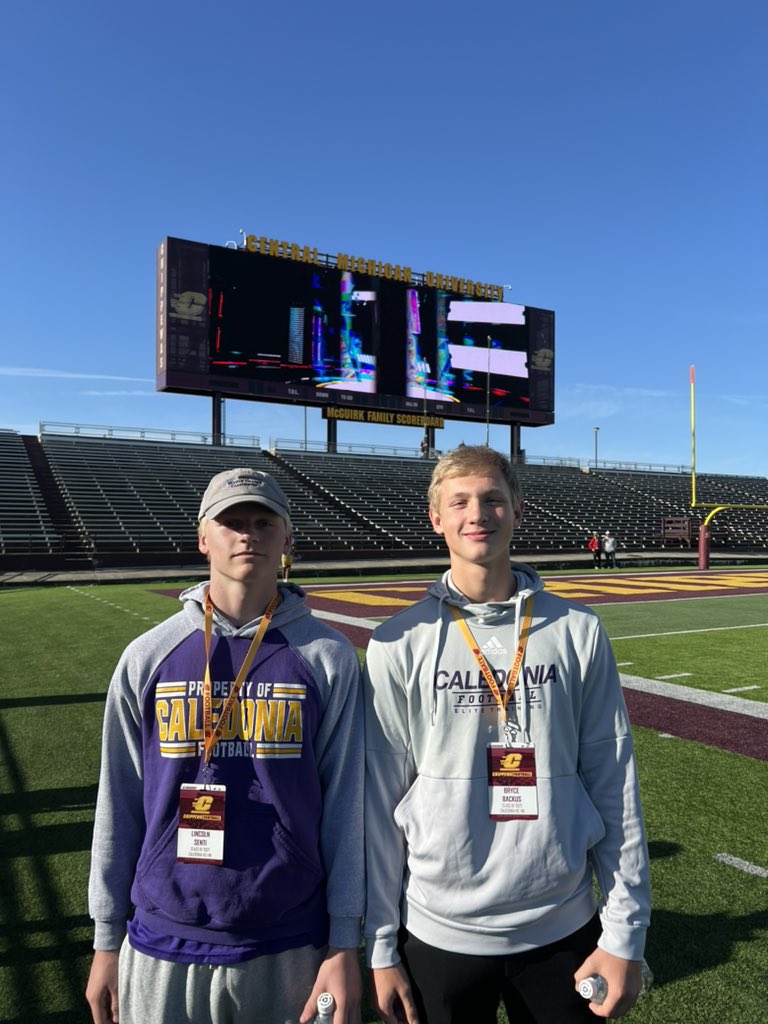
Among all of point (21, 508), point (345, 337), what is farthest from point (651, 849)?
point (345, 337)

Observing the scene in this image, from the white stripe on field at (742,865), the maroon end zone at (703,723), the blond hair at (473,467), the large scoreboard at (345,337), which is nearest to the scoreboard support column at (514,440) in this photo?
the large scoreboard at (345,337)

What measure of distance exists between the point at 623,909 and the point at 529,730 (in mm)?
458

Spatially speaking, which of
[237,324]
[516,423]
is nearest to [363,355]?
[237,324]

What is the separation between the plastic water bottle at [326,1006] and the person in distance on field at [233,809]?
0.05ft

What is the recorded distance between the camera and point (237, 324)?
34156 millimetres


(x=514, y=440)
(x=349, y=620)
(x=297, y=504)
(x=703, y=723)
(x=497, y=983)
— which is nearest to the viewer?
(x=497, y=983)

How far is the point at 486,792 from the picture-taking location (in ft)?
5.62

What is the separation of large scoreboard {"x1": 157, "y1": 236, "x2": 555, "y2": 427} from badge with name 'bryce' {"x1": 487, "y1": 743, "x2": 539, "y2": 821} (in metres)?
33.4

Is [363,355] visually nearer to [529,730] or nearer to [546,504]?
[546,504]

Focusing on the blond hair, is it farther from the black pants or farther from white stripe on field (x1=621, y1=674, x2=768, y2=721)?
white stripe on field (x1=621, y1=674, x2=768, y2=721)

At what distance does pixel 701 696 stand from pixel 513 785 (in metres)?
6.00

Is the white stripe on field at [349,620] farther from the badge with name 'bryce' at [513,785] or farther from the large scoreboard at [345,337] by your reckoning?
the large scoreboard at [345,337]

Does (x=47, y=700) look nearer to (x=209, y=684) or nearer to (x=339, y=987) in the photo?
(x=209, y=684)

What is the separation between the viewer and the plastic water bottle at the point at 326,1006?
1.58 m
